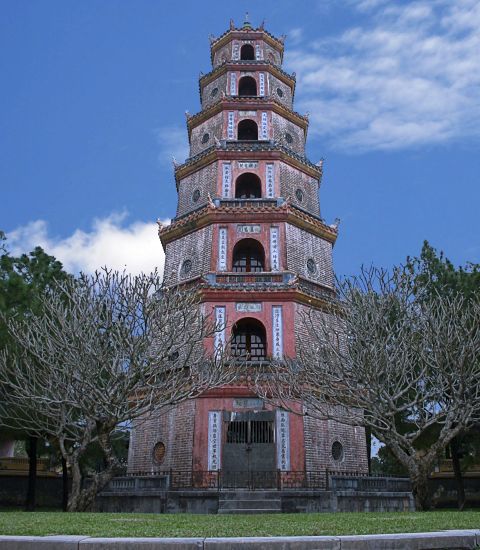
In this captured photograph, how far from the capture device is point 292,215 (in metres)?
23.5

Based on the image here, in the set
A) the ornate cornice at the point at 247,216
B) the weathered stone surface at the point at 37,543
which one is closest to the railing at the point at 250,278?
the ornate cornice at the point at 247,216

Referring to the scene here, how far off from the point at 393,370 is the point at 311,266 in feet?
24.4

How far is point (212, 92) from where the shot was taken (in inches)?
1131

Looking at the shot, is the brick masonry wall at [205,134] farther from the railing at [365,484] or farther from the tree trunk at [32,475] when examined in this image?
the railing at [365,484]

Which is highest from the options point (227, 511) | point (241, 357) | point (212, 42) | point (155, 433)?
point (212, 42)

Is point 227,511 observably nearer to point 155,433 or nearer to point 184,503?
point 184,503

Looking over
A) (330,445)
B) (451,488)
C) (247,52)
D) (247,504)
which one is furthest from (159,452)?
(247,52)

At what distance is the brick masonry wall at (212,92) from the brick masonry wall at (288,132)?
3011 mm

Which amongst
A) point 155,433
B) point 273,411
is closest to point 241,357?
point 273,411

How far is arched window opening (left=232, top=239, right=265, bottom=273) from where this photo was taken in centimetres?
2414

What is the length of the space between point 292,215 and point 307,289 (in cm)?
326

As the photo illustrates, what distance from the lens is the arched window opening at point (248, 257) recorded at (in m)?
24.1

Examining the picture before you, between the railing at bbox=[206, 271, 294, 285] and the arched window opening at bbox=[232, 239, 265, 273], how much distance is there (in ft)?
5.31

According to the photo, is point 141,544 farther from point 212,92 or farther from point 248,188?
point 212,92
